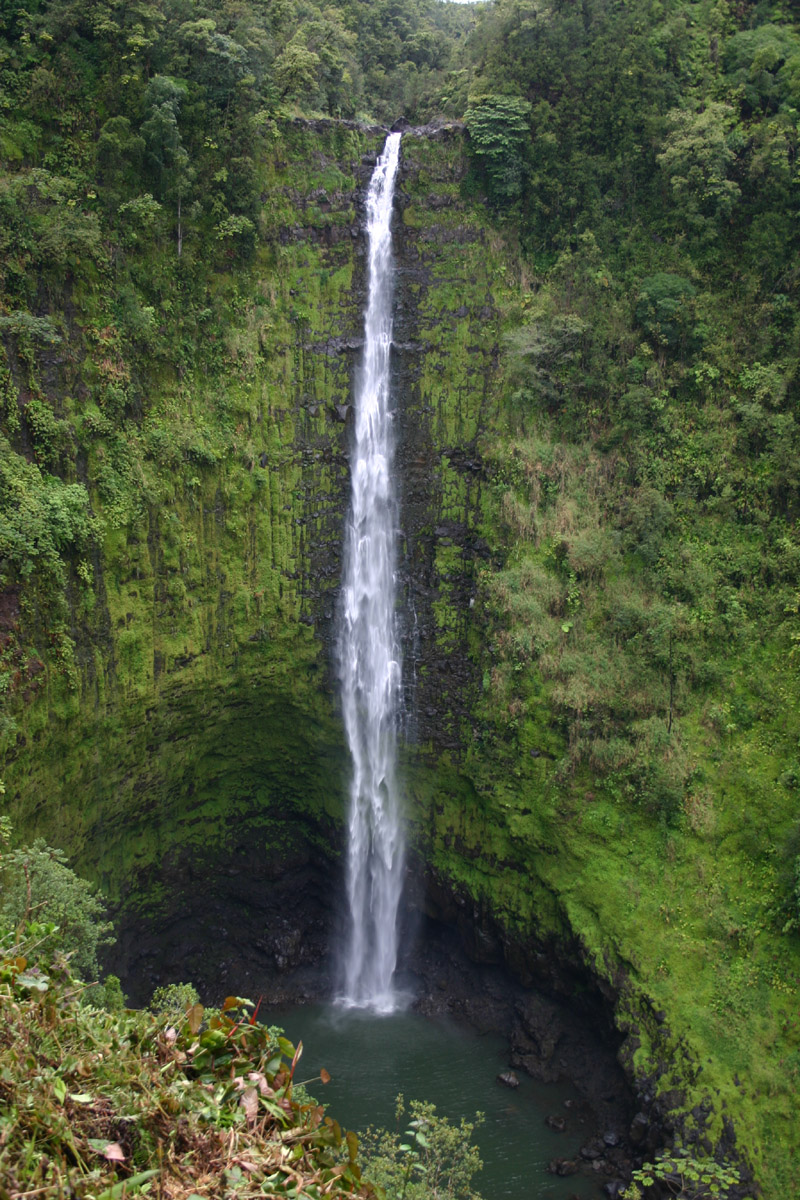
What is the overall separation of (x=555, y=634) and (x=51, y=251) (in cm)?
1144

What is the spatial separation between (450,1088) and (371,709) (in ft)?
23.9

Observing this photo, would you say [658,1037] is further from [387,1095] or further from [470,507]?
[470,507]

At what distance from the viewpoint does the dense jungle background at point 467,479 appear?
43.8 ft

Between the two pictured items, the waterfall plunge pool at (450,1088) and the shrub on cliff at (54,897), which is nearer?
the shrub on cliff at (54,897)

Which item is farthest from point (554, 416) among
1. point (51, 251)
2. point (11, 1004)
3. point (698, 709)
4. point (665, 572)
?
point (11, 1004)

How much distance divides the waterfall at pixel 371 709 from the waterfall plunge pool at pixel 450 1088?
4.39 ft

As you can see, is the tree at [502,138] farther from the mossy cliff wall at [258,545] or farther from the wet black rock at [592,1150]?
the wet black rock at [592,1150]

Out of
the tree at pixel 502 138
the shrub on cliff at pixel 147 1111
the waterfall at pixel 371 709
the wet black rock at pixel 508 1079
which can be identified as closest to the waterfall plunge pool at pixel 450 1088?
the wet black rock at pixel 508 1079

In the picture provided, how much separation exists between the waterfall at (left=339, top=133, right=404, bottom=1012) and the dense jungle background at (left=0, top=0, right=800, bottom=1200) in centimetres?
52

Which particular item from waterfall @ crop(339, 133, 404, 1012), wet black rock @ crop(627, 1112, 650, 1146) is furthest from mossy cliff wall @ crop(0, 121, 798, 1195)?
waterfall @ crop(339, 133, 404, 1012)

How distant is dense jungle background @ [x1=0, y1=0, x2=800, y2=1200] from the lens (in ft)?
43.8

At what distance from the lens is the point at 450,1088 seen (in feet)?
47.0

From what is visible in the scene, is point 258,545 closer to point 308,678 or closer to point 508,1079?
point 308,678

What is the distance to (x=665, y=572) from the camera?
15.8 m
